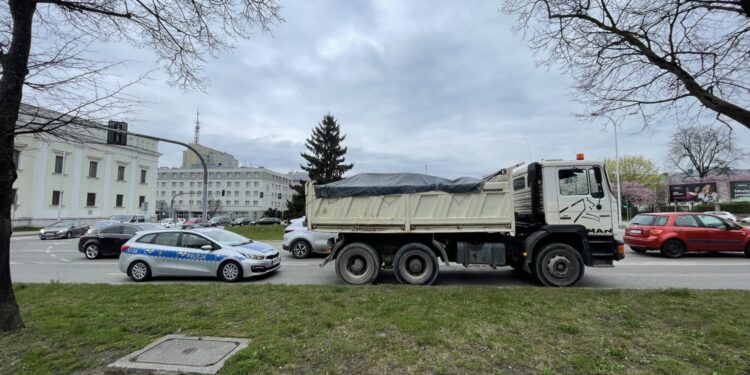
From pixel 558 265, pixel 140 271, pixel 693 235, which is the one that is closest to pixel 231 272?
pixel 140 271

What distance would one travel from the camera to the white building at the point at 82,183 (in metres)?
41.5

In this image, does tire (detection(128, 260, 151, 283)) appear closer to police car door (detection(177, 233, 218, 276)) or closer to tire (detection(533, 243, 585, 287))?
police car door (detection(177, 233, 218, 276))

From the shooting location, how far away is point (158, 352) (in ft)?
13.3

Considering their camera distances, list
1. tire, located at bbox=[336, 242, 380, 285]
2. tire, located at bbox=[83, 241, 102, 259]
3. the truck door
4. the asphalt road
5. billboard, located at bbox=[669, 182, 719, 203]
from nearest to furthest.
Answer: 1. the truck door
2. tire, located at bbox=[336, 242, 380, 285]
3. the asphalt road
4. tire, located at bbox=[83, 241, 102, 259]
5. billboard, located at bbox=[669, 182, 719, 203]

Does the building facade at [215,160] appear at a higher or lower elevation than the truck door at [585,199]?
higher

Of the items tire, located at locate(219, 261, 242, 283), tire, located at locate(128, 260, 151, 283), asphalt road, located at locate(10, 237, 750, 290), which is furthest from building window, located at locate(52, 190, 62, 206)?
tire, located at locate(219, 261, 242, 283)

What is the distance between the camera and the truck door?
7672 mm

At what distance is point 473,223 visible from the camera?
7836mm

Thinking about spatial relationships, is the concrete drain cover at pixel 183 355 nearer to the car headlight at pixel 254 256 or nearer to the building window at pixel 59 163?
the car headlight at pixel 254 256

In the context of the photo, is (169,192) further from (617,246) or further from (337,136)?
(617,246)

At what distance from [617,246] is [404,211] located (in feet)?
15.0

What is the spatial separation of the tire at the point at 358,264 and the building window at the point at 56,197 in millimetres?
52823

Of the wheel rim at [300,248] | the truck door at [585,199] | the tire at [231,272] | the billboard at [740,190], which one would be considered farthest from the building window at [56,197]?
the billboard at [740,190]

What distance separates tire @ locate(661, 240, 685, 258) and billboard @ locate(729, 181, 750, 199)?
6003 cm
